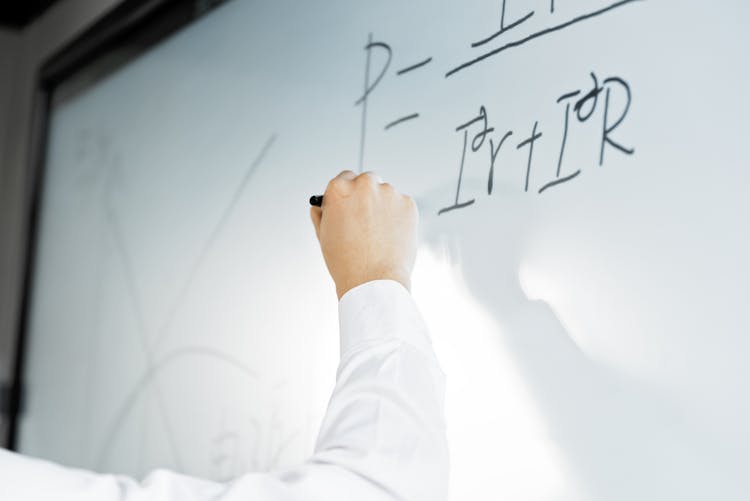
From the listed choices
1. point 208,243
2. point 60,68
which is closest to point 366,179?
point 208,243

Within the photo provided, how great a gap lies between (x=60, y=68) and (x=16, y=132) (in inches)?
10.2

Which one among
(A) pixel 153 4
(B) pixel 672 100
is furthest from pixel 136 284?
(B) pixel 672 100

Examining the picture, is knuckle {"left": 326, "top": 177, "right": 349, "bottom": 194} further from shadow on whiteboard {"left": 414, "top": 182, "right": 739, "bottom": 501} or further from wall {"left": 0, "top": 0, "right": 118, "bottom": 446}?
wall {"left": 0, "top": 0, "right": 118, "bottom": 446}

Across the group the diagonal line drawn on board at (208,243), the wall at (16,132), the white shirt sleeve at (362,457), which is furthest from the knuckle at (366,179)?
the wall at (16,132)

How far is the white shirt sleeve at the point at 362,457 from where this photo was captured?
452 mm

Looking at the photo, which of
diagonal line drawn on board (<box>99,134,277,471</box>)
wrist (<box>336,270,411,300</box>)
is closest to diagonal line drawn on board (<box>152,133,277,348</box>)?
diagonal line drawn on board (<box>99,134,277,471</box>)

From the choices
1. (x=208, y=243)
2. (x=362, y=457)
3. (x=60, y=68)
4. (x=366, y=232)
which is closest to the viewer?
(x=362, y=457)

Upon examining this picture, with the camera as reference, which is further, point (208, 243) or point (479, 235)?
point (208, 243)

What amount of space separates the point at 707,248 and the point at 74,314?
3.20 ft

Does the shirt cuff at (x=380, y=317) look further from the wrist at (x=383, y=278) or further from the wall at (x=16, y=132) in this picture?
the wall at (x=16, y=132)

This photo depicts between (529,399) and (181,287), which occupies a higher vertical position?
(181,287)

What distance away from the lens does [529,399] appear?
56 centimetres

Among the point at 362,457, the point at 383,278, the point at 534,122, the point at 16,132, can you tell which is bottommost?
the point at 362,457

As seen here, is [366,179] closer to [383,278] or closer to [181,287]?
[383,278]
